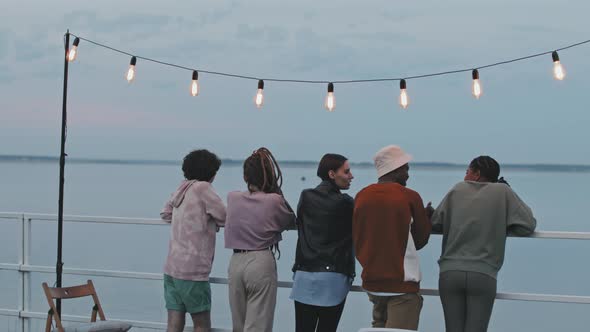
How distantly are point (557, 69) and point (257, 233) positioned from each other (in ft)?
6.42

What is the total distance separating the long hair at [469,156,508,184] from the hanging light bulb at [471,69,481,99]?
1037 millimetres

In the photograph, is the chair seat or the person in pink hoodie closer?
the person in pink hoodie

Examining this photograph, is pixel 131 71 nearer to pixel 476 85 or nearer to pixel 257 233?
pixel 257 233

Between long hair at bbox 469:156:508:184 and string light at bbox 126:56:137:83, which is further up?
string light at bbox 126:56:137:83

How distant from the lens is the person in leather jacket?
402cm

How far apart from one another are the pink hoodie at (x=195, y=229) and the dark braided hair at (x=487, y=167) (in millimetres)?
1347

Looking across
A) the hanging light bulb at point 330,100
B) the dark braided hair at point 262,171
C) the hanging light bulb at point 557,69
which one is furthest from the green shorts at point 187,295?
the hanging light bulb at point 557,69

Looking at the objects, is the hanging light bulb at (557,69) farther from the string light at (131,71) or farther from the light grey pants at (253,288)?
the string light at (131,71)

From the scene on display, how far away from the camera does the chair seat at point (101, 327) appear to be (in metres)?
4.52

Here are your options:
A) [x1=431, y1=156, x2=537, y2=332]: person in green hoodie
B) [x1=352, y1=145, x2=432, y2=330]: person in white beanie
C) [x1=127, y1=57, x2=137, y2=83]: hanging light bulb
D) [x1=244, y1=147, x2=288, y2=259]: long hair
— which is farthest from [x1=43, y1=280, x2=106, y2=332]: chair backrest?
[x1=431, y1=156, x2=537, y2=332]: person in green hoodie

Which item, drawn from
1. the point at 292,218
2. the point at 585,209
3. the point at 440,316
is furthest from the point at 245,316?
the point at 585,209

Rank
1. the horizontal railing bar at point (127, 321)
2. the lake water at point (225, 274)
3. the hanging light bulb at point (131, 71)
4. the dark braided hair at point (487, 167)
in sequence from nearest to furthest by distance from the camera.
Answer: the dark braided hair at point (487, 167)
the horizontal railing bar at point (127, 321)
the hanging light bulb at point (131, 71)
the lake water at point (225, 274)

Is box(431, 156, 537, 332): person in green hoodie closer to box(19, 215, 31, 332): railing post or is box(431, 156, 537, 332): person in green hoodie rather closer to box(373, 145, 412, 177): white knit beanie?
box(373, 145, 412, 177): white knit beanie

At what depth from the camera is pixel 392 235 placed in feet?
12.6
